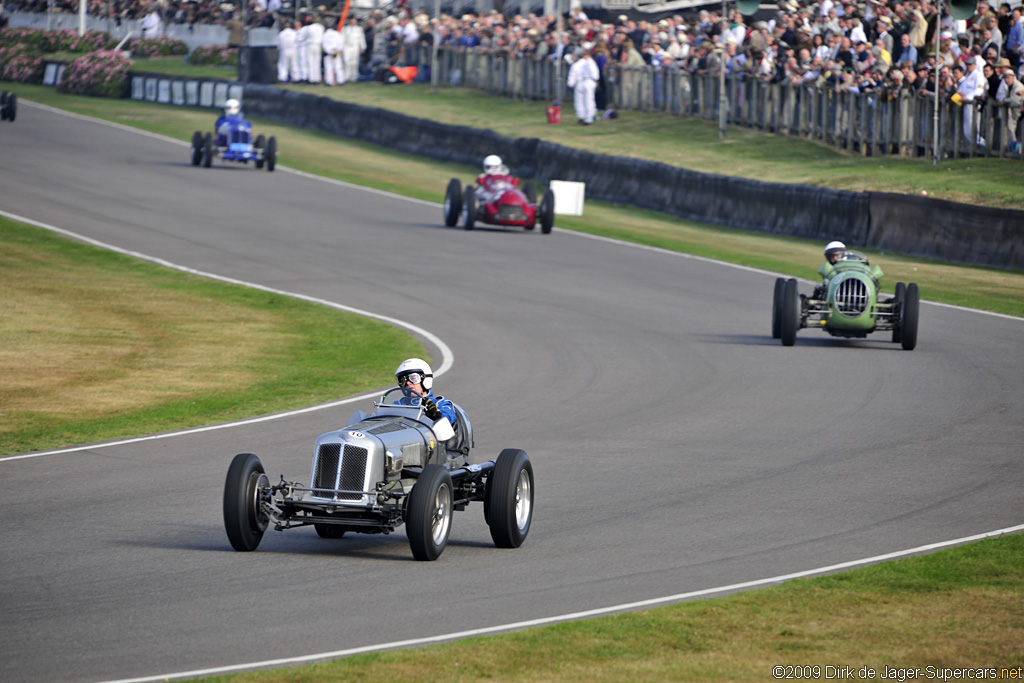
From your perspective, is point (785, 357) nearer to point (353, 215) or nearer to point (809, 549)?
point (809, 549)

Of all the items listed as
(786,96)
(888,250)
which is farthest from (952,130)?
(786,96)

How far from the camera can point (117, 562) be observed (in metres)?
9.73

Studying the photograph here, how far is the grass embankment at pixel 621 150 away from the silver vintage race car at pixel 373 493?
15723mm

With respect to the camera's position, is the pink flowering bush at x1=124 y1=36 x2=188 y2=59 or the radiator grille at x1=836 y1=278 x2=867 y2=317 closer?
the radiator grille at x1=836 y1=278 x2=867 y2=317

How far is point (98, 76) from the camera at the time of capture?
6288 cm

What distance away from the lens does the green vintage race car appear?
19828 mm

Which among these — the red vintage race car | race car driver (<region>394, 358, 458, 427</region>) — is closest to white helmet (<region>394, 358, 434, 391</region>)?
race car driver (<region>394, 358, 458, 427</region>)

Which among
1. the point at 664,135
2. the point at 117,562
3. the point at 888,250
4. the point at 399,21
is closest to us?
the point at 117,562

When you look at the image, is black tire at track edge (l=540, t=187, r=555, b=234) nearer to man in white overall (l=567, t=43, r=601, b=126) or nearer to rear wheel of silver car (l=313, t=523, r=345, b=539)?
man in white overall (l=567, t=43, r=601, b=126)

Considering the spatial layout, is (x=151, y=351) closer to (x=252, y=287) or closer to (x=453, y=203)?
(x=252, y=287)

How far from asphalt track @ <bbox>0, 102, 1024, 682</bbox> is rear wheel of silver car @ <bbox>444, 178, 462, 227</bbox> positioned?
3730mm

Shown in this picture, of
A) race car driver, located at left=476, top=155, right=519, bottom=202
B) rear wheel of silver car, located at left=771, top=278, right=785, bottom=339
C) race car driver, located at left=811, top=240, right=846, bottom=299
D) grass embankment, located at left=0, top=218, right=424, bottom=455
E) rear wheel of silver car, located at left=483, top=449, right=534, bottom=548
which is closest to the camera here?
rear wheel of silver car, located at left=483, top=449, right=534, bottom=548

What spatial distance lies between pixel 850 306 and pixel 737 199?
1456 centimetres

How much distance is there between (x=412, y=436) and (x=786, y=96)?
30420 mm
